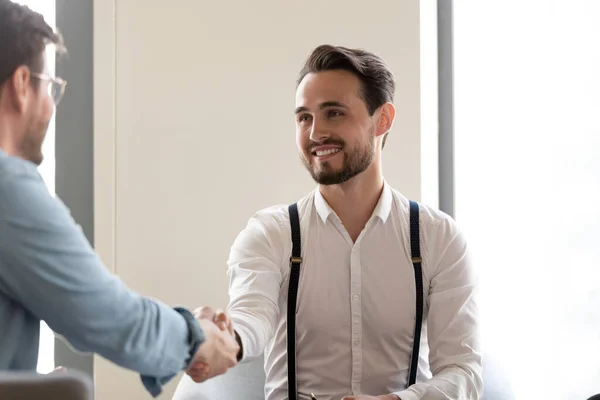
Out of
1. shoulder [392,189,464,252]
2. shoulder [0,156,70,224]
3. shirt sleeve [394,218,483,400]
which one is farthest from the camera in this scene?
shoulder [392,189,464,252]

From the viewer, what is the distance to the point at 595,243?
9.49ft

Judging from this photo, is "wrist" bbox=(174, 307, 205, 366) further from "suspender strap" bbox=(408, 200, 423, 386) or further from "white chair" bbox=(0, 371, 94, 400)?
"suspender strap" bbox=(408, 200, 423, 386)

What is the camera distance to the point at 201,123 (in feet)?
9.72

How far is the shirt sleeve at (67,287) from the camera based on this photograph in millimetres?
1249

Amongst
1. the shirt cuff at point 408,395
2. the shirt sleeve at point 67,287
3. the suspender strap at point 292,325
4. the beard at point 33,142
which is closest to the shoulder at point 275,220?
the suspender strap at point 292,325

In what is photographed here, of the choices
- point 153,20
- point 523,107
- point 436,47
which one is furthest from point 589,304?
point 153,20

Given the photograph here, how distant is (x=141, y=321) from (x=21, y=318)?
0.66ft

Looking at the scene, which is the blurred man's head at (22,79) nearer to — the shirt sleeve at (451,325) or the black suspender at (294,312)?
the black suspender at (294,312)

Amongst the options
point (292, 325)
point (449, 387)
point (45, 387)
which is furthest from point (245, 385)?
point (45, 387)

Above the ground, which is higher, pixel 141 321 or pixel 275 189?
pixel 275 189

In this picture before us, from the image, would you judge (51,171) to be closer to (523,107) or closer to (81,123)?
(81,123)

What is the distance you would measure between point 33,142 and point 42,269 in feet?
0.93

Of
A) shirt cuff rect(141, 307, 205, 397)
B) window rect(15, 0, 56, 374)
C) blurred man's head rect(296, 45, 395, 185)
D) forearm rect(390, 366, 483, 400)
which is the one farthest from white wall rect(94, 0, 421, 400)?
shirt cuff rect(141, 307, 205, 397)

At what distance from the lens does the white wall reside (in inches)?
116
